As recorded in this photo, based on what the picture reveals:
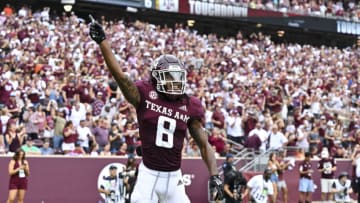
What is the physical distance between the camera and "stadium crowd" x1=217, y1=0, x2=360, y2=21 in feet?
111

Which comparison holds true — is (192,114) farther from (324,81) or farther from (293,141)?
(324,81)

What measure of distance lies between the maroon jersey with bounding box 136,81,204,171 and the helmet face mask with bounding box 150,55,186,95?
0.28ft

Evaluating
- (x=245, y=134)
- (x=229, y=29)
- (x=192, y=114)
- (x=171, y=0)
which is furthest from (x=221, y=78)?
(x=192, y=114)

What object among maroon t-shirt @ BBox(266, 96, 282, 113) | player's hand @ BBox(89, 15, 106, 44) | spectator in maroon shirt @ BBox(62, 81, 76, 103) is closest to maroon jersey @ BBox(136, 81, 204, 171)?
player's hand @ BBox(89, 15, 106, 44)

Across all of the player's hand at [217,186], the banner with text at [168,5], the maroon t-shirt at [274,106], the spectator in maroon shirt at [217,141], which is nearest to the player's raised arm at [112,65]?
the player's hand at [217,186]

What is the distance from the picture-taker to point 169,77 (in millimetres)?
6004

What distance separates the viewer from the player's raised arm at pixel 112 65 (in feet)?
18.2

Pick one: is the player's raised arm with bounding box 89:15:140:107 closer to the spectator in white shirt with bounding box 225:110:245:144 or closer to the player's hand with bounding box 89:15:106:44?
the player's hand with bounding box 89:15:106:44

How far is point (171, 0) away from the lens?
29.9m

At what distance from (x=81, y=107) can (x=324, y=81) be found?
1190 centimetres

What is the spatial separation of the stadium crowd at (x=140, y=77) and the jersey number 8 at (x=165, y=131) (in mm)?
8166

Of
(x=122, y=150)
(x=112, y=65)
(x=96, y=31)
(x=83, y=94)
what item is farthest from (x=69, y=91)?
(x=96, y=31)

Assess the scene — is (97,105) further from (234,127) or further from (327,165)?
(327,165)

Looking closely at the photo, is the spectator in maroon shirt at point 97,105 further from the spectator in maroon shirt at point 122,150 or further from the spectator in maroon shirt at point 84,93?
the spectator in maroon shirt at point 122,150
